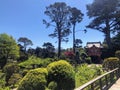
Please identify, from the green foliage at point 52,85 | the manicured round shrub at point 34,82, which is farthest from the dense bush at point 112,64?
the manicured round shrub at point 34,82

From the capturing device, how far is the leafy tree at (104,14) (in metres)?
47.5

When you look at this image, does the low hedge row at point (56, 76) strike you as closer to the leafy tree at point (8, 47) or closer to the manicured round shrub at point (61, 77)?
the manicured round shrub at point (61, 77)

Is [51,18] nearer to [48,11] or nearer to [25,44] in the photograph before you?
[48,11]

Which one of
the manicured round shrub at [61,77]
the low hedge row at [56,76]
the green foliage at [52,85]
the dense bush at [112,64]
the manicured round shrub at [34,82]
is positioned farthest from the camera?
the dense bush at [112,64]

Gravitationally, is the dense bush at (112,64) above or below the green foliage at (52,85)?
above

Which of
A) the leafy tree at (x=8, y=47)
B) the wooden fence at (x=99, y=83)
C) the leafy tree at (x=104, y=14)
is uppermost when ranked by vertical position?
the leafy tree at (x=104, y=14)

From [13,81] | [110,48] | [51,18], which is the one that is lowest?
[13,81]

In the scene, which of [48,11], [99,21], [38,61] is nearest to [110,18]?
[99,21]

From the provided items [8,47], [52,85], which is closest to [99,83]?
[52,85]

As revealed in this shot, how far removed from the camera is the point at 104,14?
48625 mm

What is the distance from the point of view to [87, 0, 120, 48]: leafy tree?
4753 centimetres

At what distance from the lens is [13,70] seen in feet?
72.7

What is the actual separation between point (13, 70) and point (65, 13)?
33.6 m

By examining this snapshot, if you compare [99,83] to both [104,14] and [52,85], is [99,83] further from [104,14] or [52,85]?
→ [104,14]
